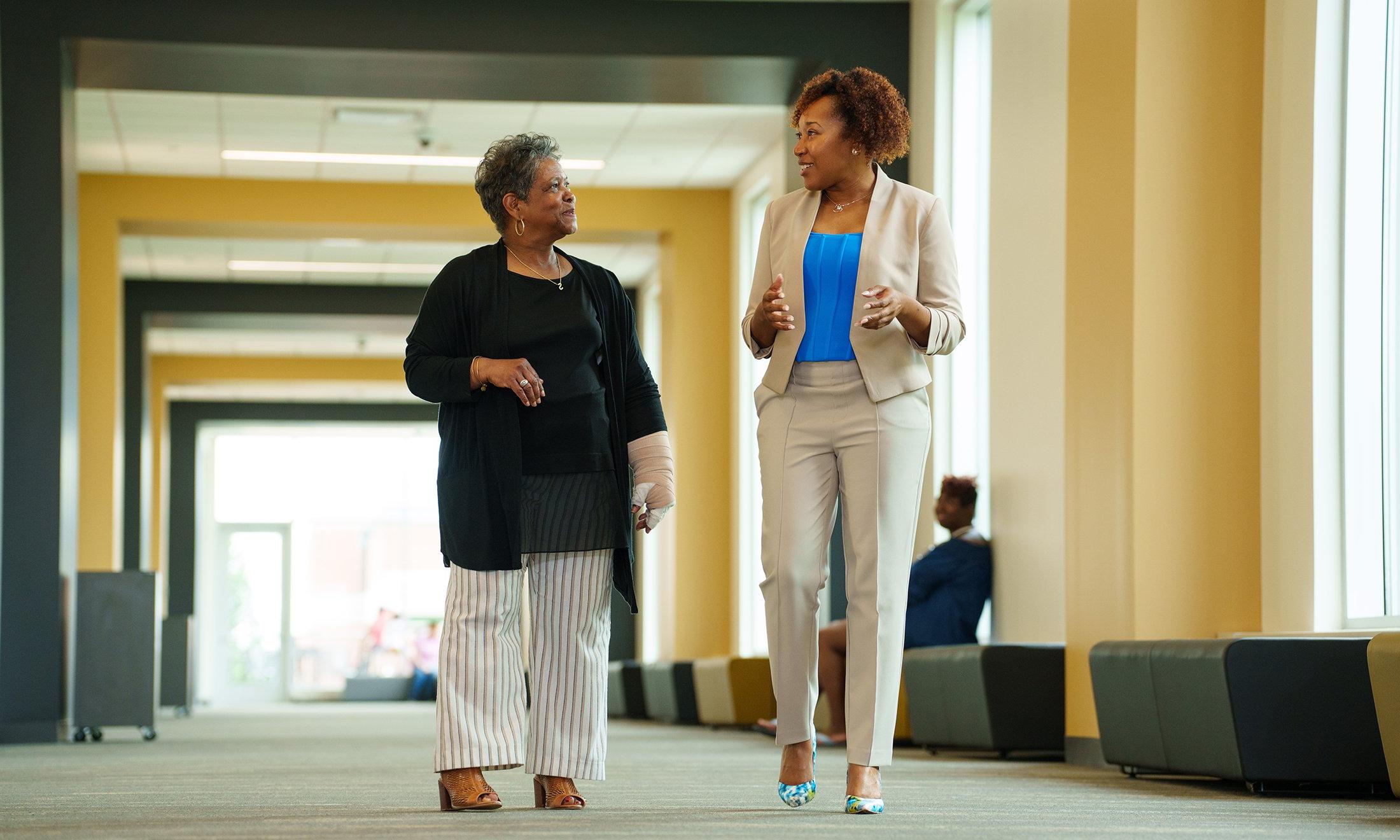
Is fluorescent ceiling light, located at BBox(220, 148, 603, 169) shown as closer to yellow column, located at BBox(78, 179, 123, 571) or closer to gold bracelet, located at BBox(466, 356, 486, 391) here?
yellow column, located at BBox(78, 179, 123, 571)

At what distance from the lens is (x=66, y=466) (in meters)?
7.91

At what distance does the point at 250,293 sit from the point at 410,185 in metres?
3.63

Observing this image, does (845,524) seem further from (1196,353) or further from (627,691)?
(627,691)

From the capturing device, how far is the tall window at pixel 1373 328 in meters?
4.81

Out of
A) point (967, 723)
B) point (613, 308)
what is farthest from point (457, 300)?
point (967, 723)

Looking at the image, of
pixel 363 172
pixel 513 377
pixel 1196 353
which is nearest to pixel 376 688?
pixel 363 172

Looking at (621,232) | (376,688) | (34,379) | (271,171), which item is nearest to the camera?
(34,379)

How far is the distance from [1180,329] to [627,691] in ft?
26.1

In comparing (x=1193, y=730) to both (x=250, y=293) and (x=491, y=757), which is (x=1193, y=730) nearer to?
(x=491, y=757)

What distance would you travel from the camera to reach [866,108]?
343 centimetres

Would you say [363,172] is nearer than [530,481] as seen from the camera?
No

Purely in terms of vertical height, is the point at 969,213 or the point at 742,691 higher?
the point at 969,213

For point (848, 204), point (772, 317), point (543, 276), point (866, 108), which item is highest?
point (866, 108)

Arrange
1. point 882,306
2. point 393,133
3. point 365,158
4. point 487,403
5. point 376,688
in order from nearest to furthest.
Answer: point 882,306 → point 487,403 → point 393,133 → point 365,158 → point 376,688
